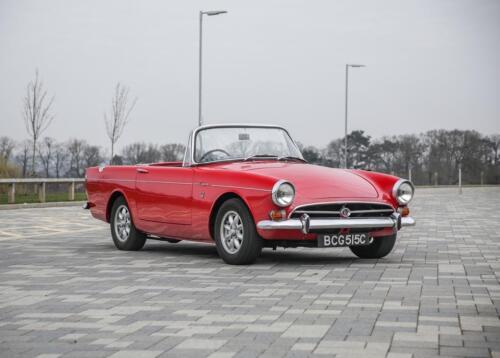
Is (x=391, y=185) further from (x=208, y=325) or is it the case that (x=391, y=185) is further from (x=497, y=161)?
(x=497, y=161)

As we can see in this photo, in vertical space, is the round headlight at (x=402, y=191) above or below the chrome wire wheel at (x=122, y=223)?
above

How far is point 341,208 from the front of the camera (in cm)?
921

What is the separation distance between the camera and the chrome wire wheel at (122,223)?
11453mm

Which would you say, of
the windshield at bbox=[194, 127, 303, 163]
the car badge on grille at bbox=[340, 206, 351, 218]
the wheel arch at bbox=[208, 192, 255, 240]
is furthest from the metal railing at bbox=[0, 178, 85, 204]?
the car badge on grille at bbox=[340, 206, 351, 218]

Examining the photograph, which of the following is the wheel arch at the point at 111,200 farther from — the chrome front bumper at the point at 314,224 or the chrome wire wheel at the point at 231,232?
the chrome front bumper at the point at 314,224

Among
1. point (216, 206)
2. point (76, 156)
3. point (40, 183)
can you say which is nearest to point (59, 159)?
point (76, 156)

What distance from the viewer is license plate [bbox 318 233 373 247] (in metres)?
9.11

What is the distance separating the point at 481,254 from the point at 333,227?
265 cm

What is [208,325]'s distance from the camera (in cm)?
562

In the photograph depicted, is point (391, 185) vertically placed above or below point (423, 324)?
above

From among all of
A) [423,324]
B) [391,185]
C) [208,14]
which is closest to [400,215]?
[391,185]

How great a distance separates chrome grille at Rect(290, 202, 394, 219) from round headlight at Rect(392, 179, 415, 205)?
289 millimetres

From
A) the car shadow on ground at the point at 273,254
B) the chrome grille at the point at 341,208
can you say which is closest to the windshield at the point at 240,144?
the car shadow on ground at the point at 273,254

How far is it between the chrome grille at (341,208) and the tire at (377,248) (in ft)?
1.58
